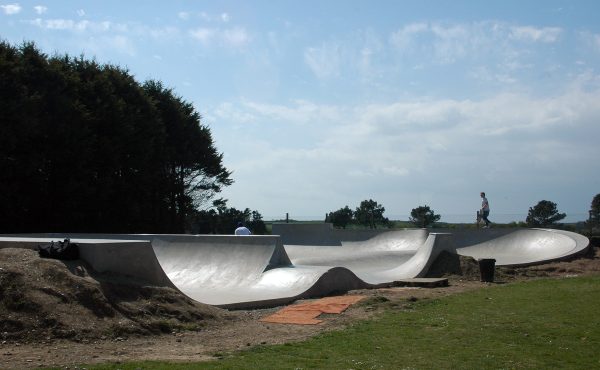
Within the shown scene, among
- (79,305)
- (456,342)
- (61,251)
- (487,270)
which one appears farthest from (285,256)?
(456,342)

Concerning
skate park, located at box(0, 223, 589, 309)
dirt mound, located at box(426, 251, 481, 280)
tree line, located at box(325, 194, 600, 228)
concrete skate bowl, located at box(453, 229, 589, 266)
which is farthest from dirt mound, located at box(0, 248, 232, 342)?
tree line, located at box(325, 194, 600, 228)

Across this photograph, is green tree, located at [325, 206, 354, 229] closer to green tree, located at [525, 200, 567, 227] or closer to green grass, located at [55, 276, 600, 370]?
green tree, located at [525, 200, 567, 227]

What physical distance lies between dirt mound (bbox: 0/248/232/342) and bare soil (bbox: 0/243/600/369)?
1 centimetres

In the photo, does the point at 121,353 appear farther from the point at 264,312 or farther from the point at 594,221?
the point at 594,221

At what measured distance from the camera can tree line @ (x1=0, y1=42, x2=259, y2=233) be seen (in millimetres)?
25828

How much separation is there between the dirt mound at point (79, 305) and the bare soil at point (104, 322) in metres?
0.01

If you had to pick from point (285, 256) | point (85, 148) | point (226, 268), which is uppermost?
point (85, 148)

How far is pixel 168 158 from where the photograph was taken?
35.9 m

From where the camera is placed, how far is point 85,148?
93.2ft

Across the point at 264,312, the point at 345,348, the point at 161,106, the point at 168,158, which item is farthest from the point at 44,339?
the point at 161,106

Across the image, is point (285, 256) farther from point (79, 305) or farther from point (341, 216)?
point (341, 216)

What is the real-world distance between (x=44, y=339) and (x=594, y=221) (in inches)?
1183

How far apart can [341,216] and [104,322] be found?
130 ft

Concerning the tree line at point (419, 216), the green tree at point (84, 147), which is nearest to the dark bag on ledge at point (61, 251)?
the green tree at point (84, 147)
